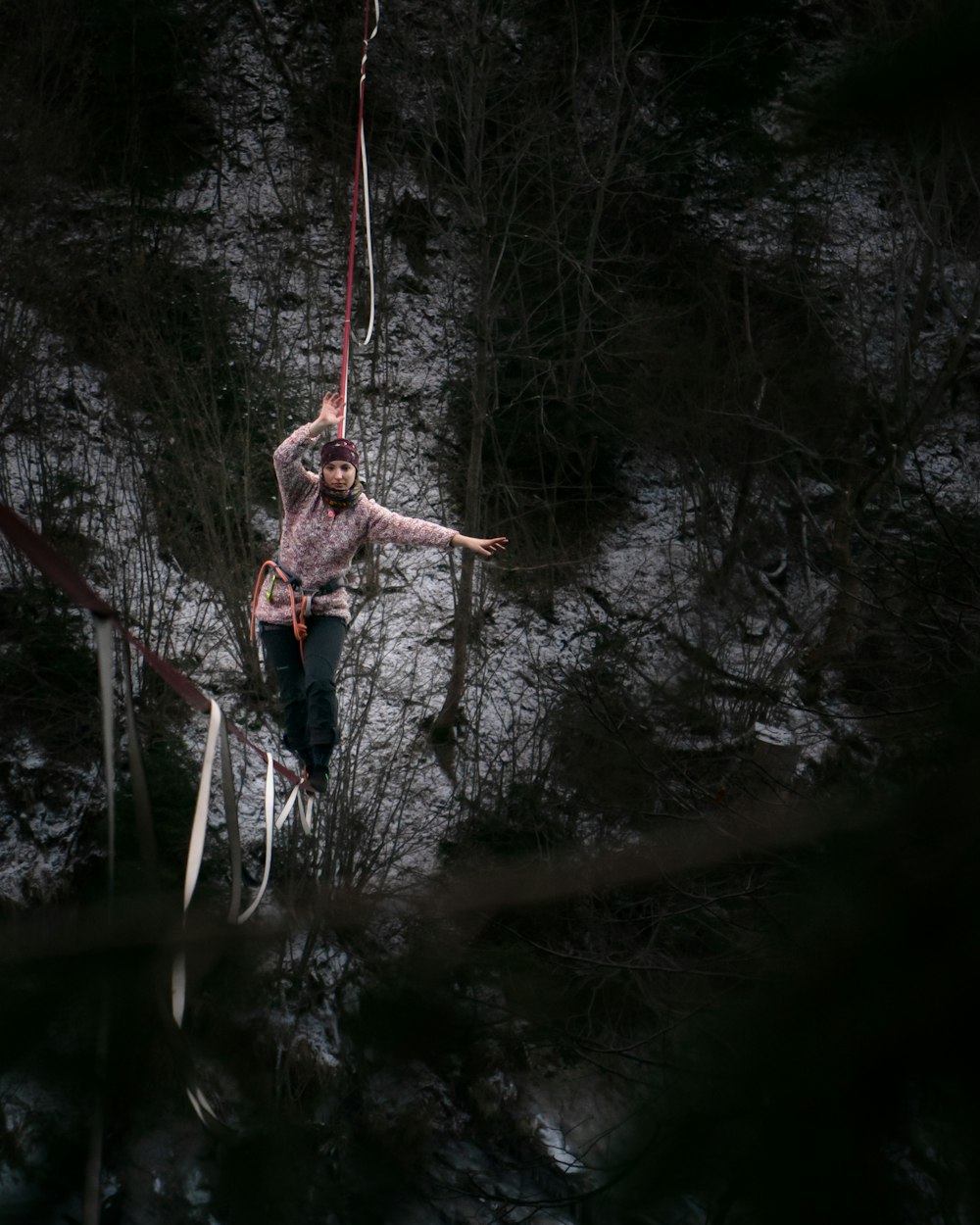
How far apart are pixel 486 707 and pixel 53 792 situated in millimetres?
4291

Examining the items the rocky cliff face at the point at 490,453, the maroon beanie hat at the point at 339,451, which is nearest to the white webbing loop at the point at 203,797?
the maroon beanie hat at the point at 339,451

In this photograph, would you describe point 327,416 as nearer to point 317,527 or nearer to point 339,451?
point 339,451

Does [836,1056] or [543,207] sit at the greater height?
[543,207]

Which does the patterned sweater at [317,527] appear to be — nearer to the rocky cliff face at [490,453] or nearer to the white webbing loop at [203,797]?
the white webbing loop at [203,797]

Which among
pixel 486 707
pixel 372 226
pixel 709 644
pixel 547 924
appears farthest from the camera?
pixel 372 226

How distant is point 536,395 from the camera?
13828 millimetres

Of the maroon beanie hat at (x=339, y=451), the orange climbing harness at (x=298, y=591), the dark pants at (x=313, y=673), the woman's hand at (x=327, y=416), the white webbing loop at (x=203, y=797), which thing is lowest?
the white webbing loop at (x=203, y=797)

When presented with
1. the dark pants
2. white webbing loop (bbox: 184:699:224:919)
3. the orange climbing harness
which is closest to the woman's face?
the orange climbing harness

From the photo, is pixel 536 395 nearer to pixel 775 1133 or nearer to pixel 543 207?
pixel 543 207

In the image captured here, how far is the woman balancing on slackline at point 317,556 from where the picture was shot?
582cm

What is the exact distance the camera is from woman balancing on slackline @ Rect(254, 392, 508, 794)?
5.82 m

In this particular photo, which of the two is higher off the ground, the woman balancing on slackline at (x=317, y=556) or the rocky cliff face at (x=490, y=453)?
the rocky cliff face at (x=490, y=453)

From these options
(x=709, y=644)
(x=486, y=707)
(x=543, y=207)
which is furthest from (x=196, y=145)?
(x=709, y=644)

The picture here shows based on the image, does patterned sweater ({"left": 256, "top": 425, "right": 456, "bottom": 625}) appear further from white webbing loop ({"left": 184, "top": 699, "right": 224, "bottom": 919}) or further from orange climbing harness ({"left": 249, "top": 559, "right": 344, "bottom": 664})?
white webbing loop ({"left": 184, "top": 699, "right": 224, "bottom": 919})
